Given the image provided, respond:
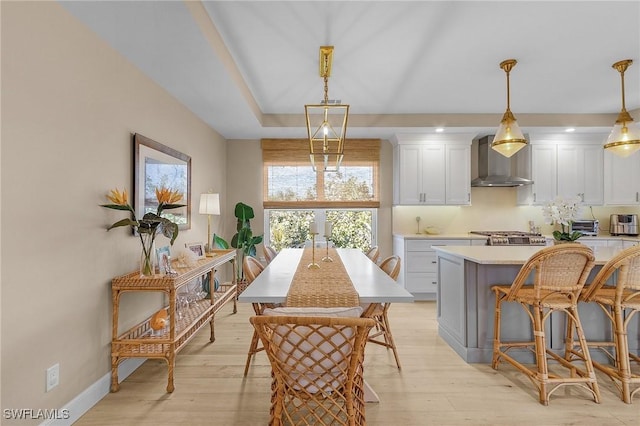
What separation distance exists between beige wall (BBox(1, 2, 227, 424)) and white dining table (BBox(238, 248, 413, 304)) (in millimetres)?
1090

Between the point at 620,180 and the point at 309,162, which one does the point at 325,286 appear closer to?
the point at 309,162

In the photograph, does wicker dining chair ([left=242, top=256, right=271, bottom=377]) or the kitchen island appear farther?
the kitchen island

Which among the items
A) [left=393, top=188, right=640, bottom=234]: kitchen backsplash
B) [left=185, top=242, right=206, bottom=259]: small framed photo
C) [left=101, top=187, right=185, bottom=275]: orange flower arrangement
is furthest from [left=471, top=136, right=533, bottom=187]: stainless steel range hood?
[left=101, top=187, right=185, bottom=275]: orange flower arrangement

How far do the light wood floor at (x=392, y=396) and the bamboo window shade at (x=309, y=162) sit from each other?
2.67 m

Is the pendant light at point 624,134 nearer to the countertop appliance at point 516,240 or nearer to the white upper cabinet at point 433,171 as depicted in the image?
the countertop appliance at point 516,240

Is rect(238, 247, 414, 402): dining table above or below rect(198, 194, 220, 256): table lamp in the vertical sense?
below

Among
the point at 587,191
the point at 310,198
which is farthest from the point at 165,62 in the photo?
the point at 587,191

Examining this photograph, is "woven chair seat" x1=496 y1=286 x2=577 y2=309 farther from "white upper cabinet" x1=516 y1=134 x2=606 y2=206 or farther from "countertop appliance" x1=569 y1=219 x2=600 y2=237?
"countertop appliance" x1=569 y1=219 x2=600 y2=237

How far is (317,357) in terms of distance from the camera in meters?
1.48

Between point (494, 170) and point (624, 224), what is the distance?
2.16m

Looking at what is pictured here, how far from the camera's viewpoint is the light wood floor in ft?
6.60

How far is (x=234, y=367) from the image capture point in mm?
2672

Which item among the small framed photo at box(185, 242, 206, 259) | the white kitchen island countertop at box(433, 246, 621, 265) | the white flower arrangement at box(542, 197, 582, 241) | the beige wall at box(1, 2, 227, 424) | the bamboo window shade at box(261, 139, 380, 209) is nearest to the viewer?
the beige wall at box(1, 2, 227, 424)

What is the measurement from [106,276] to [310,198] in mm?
3362
